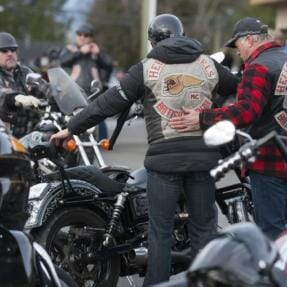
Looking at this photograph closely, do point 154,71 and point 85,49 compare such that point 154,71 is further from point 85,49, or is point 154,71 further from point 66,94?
point 85,49

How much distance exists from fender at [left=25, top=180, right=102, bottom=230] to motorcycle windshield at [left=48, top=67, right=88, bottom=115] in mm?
1506

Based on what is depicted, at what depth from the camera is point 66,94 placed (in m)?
7.39

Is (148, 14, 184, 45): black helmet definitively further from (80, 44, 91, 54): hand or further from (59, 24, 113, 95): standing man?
(80, 44, 91, 54): hand

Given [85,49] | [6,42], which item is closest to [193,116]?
[6,42]

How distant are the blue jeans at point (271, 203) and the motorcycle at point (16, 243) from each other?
163 cm

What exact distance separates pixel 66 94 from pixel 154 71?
229 cm

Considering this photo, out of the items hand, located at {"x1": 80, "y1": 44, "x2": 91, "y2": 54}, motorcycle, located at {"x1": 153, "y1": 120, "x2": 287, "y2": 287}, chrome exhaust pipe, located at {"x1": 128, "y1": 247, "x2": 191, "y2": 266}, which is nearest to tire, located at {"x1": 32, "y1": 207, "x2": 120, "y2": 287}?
chrome exhaust pipe, located at {"x1": 128, "y1": 247, "x2": 191, "y2": 266}

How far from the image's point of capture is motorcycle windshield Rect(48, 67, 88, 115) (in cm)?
733

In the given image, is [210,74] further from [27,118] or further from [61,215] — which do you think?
[27,118]

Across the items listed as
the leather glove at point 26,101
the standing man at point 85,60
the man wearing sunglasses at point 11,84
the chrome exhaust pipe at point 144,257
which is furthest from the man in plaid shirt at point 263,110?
the standing man at point 85,60

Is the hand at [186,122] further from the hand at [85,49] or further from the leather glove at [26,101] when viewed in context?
the hand at [85,49]

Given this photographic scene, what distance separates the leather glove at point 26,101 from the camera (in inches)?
285

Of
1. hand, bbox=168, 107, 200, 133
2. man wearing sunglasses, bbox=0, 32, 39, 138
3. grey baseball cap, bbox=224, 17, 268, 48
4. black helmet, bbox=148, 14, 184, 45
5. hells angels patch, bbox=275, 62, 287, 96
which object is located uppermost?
grey baseball cap, bbox=224, 17, 268, 48

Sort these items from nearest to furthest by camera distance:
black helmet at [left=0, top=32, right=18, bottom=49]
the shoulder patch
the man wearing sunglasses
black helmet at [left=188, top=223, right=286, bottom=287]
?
black helmet at [left=188, top=223, right=286, bottom=287], the shoulder patch, the man wearing sunglasses, black helmet at [left=0, top=32, right=18, bottom=49]
